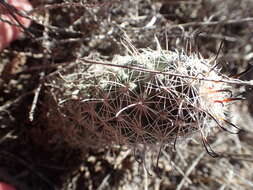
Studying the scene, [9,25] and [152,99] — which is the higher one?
[9,25]

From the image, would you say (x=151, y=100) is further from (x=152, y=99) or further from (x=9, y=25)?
(x=9, y=25)

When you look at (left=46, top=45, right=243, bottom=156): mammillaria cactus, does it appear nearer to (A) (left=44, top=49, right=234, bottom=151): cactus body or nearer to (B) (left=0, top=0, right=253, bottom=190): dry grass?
(A) (left=44, top=49, right=234, bottom=151): cactus body

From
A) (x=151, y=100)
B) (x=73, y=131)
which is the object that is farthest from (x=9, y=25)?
(x=151, y=100)

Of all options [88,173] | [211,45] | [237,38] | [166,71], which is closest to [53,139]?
[88,173]

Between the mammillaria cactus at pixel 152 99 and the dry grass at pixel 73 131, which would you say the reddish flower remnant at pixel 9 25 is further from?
the mammillaria cactus at pixel 152 99

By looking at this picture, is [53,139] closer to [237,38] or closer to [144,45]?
[144,45]

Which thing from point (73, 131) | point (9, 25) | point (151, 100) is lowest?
point (73, 131)

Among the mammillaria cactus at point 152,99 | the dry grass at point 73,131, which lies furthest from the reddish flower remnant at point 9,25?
the mammillaria cactus at point 152,99

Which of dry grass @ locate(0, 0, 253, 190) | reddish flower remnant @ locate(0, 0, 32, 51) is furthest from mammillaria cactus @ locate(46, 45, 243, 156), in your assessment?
reddish flower remnant @ locate(0, 0, 32, 51)
